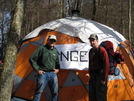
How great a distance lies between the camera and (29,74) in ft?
16.3

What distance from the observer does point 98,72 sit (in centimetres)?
315

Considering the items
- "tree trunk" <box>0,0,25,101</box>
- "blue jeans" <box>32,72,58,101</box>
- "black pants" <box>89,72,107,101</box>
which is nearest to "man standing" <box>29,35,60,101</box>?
"blue jeans" <box>32,72,58,101</box>

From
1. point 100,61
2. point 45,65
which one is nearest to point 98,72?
point 100,61

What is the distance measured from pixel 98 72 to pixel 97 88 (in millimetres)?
316

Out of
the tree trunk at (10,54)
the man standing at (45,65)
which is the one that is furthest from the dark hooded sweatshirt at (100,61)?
the tree trunk at (10,54)

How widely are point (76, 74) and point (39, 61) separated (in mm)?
1451

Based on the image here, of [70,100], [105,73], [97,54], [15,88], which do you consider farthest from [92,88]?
[15,88]

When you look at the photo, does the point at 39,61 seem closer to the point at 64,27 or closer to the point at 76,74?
the point at 76,74

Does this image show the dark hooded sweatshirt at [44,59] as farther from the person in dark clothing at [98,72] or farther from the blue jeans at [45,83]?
the person in dark clothing at [98,72]

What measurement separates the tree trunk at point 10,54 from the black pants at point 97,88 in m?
1.79

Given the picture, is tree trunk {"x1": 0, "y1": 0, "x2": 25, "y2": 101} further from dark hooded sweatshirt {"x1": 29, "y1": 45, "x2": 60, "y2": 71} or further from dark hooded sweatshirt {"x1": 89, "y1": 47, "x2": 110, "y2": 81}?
dark hooded sweatshirt {"x1": 89, "y1": 47, "x2": 110, "y2": 81}

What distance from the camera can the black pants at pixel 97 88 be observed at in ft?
9.97

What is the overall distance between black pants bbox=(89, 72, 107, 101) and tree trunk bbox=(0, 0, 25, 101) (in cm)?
179

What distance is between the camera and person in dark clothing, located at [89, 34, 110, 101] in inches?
117
